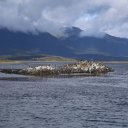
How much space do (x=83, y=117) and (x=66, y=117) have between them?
1.82 m

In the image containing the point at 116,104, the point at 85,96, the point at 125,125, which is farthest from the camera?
the point at 85,96

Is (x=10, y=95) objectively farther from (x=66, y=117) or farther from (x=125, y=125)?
(x=125, y=125)

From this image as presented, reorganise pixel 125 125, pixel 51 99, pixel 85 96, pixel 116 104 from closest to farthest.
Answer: pixel 125 125
pixel 116 104
pixel 51 99
pixel 85 96

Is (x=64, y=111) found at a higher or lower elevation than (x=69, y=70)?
lower

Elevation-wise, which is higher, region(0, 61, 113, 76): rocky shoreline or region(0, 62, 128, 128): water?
region(0, 61, 113, 76): rocky shoreline

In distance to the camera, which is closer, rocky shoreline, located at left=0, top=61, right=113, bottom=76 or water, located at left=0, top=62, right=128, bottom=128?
water, located at left=0, top=62, right=128, bottom=128

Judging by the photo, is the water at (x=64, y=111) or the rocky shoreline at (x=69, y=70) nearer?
the water at (x=64, y=111)

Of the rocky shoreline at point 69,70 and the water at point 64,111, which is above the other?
the rocky shoreline at point 69,70

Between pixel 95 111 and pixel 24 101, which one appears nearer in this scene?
pixel 95 111

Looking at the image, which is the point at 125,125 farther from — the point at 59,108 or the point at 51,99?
the point at 51,99

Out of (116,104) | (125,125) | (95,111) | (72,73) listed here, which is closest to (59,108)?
(95,111)

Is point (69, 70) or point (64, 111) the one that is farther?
point (69, 70)

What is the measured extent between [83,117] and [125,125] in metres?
5.96

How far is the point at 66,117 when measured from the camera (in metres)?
46.1
